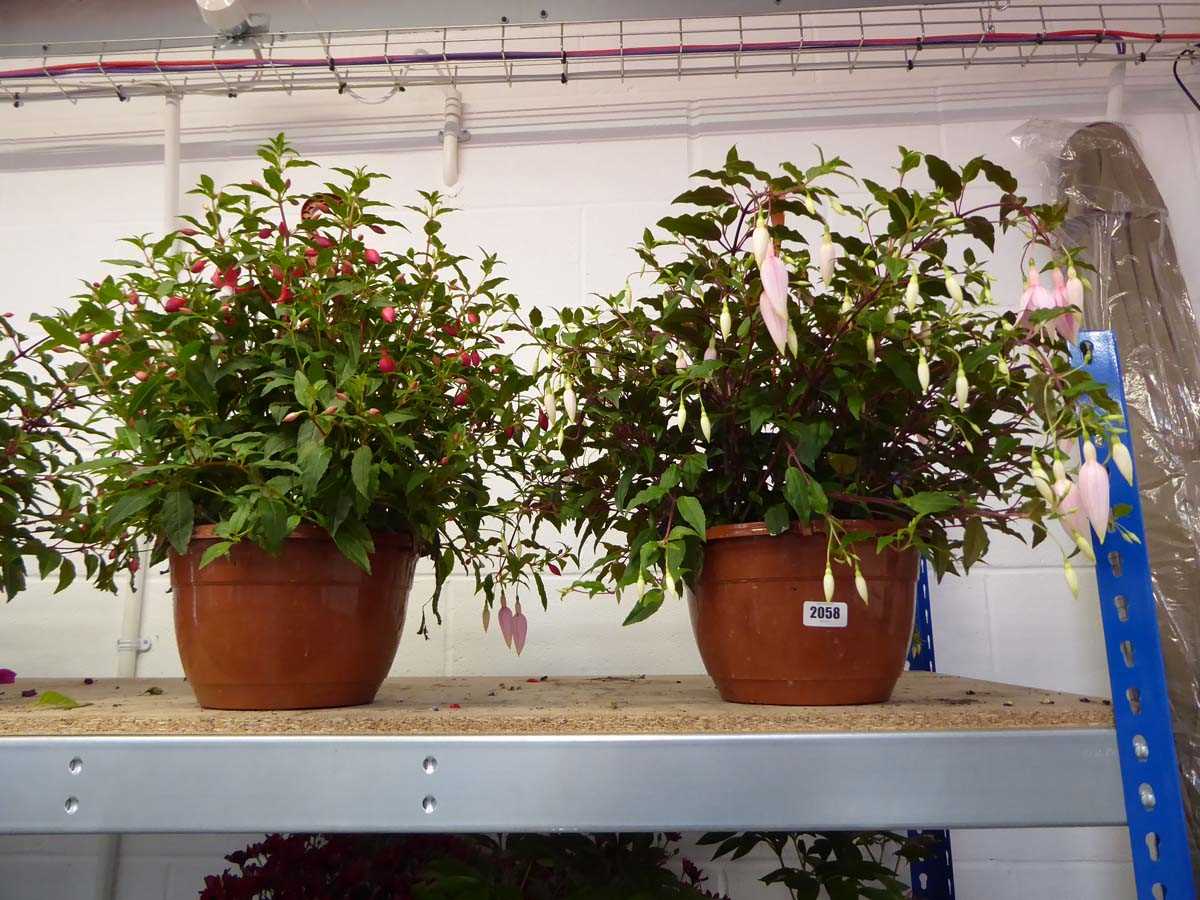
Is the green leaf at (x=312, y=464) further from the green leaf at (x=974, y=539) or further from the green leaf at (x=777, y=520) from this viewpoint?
the green leaf at (x=974, y=539)

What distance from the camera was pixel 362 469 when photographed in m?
0.65

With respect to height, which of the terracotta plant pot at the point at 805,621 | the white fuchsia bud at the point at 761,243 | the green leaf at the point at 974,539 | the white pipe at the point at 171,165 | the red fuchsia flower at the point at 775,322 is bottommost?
the terracotta plant pot at the point at 805,621

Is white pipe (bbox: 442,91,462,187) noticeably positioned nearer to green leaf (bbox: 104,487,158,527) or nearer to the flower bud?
green leaf (bbox: 104,487,158,527)

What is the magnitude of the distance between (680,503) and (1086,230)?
1.01 m

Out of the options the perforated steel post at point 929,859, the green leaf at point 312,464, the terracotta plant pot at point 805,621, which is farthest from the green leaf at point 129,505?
the perforated steel post at point 929,859

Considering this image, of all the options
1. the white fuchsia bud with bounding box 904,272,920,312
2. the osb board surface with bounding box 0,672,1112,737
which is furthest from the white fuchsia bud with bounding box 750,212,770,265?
the osb board surface with bounding box 0,672,1112,737

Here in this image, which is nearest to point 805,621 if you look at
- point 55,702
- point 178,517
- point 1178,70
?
point 178,517

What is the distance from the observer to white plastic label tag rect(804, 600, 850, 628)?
68 cm

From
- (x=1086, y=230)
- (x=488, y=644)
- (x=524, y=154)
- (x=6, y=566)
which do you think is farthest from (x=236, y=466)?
(x=1086, y=230)

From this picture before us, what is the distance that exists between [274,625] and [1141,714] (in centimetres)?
→ 61

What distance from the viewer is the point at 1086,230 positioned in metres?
1.35

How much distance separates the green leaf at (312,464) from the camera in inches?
25.7

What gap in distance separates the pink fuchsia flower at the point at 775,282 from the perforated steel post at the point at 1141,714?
249 mm

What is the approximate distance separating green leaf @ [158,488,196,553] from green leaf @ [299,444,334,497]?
0.09 meters
